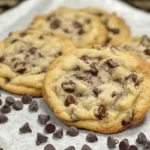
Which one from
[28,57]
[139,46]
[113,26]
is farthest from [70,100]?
[113,26]

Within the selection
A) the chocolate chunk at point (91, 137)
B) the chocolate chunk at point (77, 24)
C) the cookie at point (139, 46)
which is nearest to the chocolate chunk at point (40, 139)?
the chocolate chunk at point (91, 137)

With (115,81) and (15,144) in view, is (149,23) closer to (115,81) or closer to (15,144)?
(115,81)

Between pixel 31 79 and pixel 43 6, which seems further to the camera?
pixel 43 6

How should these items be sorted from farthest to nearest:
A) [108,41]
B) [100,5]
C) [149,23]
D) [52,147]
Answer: [100,5]
[149,23]
[108,41]
[52,147]

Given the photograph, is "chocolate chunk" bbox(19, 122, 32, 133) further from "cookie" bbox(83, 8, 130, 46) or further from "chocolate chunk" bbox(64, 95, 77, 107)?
"cookie" bbox(83, 8, 130, 46)

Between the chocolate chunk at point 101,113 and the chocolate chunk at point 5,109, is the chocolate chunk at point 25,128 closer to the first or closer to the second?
the chocolate chunk at point 5,109

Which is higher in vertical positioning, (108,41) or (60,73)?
(60,73)

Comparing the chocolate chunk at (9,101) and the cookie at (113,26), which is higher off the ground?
the chocolate chunk at (9,101)

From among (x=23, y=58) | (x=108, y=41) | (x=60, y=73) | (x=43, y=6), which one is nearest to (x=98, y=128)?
(x=60, y=73)
